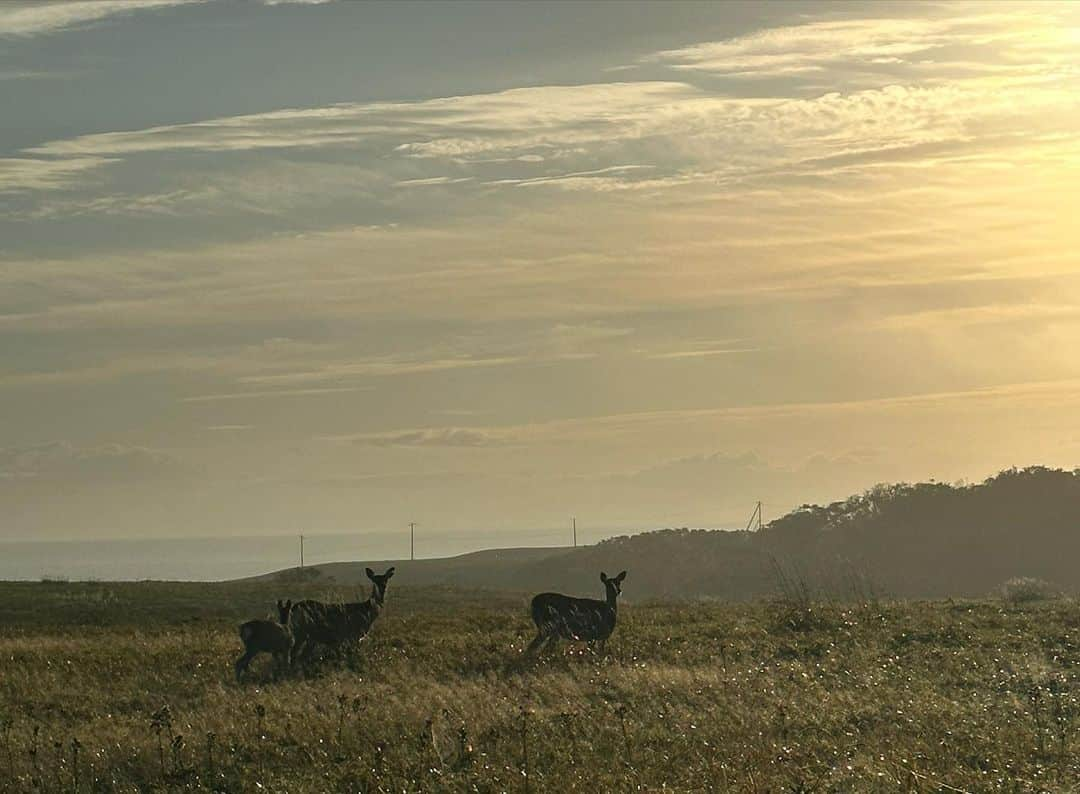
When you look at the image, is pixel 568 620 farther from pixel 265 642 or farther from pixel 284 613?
pixel 265 642

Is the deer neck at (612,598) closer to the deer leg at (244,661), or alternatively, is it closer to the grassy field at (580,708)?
the grassy field at (580,708)

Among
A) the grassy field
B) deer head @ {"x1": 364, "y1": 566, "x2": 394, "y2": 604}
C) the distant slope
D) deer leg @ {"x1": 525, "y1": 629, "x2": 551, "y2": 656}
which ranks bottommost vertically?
the grassy field

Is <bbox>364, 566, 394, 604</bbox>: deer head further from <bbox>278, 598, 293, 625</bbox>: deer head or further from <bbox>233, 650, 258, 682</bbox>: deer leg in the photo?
<bbox>233, 650, 258, 682</bbox>: deer leg

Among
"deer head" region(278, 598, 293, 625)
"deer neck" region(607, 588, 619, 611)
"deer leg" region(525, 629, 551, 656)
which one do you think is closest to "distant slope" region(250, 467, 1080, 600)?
"deer neck" region(607, 588, 619, 611)

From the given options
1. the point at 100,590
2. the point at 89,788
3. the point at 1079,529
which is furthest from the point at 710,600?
the point at 1079,529

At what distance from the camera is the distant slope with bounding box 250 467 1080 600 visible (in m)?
79.8

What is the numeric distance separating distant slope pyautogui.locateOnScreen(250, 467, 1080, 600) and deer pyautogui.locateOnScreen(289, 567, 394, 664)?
163ft

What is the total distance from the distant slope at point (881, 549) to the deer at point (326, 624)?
1951 inches

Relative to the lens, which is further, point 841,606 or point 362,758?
point 841,606

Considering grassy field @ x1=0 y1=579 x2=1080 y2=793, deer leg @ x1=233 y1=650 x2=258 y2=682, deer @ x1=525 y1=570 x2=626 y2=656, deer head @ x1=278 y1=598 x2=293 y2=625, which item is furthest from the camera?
deer @ x1=525 y1=570 x2=626 y2=656

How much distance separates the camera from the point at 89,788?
17125 millimetres

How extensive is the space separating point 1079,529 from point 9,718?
73.7m

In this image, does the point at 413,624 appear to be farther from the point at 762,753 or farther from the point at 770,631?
the point at 762,753

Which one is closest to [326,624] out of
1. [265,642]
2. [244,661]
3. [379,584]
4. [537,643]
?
[265,642]
